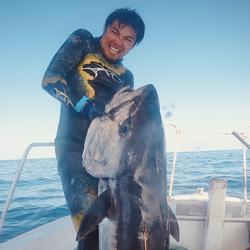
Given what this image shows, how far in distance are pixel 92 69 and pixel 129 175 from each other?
55.5 inches

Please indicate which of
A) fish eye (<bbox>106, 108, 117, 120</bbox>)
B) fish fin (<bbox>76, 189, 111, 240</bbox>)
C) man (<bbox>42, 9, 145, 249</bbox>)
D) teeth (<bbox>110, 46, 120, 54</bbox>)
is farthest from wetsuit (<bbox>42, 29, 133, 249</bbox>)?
fish fin (<bbox>76, 189, 111, 240</bbox>)

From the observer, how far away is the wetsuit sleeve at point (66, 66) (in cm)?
276

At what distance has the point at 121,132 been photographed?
2461 mm

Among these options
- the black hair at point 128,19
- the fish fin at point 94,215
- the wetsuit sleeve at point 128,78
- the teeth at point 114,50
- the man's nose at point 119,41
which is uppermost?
the black hair at point 128,19

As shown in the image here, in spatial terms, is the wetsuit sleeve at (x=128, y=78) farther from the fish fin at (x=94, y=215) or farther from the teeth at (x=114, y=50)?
the fish fin at (x=94, y=215)

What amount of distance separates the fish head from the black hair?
A: 3.56 ft

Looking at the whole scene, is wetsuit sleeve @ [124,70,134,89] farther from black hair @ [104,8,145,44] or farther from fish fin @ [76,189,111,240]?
fish fin @ [76,189,111,240]

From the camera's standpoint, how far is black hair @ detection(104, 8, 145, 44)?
329cm

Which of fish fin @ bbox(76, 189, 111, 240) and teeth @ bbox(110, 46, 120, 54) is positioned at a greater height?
teeth @ bbox(110, 46, 120, 54)

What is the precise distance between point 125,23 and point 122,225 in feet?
7.02

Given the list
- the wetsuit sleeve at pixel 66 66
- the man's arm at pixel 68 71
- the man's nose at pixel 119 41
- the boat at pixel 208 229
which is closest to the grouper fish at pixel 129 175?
the man's arm at pixel 68 71

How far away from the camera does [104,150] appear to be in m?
2.38

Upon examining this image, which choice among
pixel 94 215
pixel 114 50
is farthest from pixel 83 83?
pixel 94 215

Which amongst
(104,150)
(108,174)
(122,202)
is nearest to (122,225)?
(122,202)
